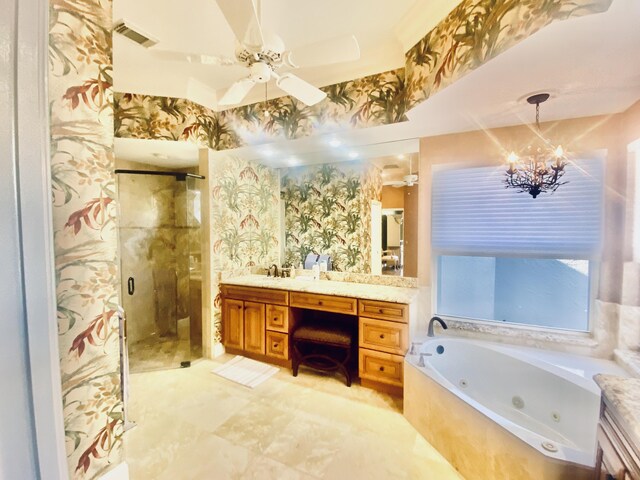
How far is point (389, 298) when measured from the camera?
244cm

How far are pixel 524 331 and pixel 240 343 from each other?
2786mm

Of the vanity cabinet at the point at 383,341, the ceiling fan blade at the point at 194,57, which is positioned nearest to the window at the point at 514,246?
the vanity cabinet at the point at 383,341

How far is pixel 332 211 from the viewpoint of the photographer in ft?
10.7

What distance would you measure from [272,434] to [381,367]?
104cm

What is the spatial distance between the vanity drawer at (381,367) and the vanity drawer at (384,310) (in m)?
0.32

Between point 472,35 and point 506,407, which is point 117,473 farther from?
point 472,35

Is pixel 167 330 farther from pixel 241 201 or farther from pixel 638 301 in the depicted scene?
pixel 638 301

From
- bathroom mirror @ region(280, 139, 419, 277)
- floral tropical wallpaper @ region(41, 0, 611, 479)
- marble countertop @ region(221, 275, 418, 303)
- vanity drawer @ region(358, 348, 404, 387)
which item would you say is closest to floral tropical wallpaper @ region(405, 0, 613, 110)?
floral tropical wallpaper @ region(41, 0, 611, 479)

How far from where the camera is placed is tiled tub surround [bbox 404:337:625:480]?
Result: 1.38m

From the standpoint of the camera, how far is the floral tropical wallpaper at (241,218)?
318 cm

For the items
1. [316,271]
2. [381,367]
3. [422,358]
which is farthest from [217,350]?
[422,358]

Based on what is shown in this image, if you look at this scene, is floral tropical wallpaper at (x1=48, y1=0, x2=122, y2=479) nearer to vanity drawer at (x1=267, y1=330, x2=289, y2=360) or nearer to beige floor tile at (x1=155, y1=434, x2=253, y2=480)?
beige floor tile at (x1=155, y1=434, x2=253, y2=480)

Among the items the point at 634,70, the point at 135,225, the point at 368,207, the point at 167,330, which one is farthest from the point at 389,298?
the point at 135,225

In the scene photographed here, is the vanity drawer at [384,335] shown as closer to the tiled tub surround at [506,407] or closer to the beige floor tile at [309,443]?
the tiled tub surround at [506,407]
